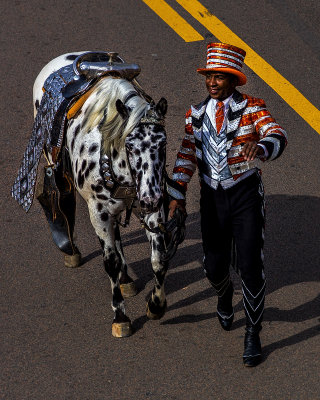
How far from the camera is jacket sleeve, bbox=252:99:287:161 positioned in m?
6.55

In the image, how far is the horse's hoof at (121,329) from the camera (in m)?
7.65

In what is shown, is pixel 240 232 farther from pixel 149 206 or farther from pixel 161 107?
pixel 161 107

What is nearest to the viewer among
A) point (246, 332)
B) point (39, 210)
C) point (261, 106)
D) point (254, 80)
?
point (261, 106)

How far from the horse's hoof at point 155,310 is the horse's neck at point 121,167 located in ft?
3.96

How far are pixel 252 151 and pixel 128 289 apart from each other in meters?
2.21

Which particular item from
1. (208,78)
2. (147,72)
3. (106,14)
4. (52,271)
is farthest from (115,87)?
(106,14)

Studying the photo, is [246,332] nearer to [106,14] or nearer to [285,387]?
[285,387]

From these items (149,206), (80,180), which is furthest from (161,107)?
(80,180)

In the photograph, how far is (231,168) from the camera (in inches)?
268

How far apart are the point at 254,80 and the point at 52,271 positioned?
13.0 ft

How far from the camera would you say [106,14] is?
12.6 meters

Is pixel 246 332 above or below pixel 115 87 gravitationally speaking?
below

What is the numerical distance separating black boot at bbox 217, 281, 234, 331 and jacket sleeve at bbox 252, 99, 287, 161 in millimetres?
1399

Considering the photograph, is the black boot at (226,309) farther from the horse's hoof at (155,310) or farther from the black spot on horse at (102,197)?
the black spot on horse at (102,197)
